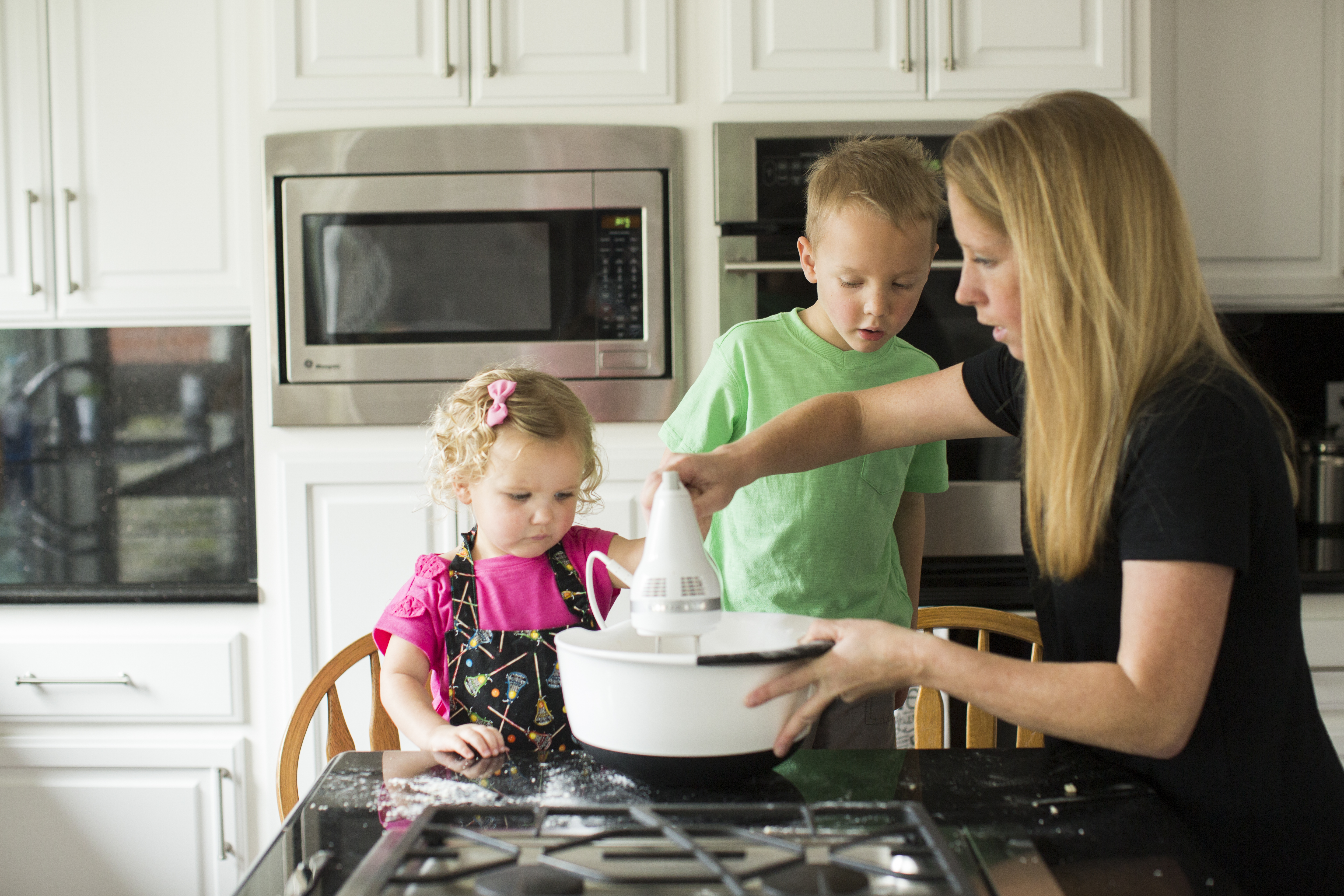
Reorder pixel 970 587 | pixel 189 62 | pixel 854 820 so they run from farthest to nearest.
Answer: pixel 189 62, pixel 970 587, pixel 854 820

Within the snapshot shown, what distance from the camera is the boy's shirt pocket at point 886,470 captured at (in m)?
1.32

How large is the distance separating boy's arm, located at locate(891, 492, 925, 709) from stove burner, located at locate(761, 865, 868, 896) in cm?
89

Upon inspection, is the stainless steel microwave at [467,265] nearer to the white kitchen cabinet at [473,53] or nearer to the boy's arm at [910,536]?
the white kitchen cabinet at [473,53]

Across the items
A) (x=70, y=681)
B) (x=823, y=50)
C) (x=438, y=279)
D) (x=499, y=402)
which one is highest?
(x=823, y=50)

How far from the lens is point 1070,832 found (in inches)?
27.5

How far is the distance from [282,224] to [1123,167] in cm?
155

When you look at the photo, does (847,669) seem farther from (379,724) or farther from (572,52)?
(572,52)

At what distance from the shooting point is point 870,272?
1.24 metres

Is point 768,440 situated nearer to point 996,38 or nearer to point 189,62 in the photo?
point 996,38

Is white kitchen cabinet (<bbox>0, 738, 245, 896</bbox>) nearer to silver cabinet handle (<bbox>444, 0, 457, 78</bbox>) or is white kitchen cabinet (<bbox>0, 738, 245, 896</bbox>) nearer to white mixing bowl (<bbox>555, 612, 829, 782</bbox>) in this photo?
silver cabinet handle (<bbox>444, 0, 457, 78</bbox>)

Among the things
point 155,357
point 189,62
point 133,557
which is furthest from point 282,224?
point 133,557

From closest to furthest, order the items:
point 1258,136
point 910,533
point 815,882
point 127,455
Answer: point 815,882 → point 910,533 → point 1258,136 → point 127,455

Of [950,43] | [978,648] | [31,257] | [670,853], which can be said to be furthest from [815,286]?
[31,257]

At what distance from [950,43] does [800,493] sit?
1042mm
